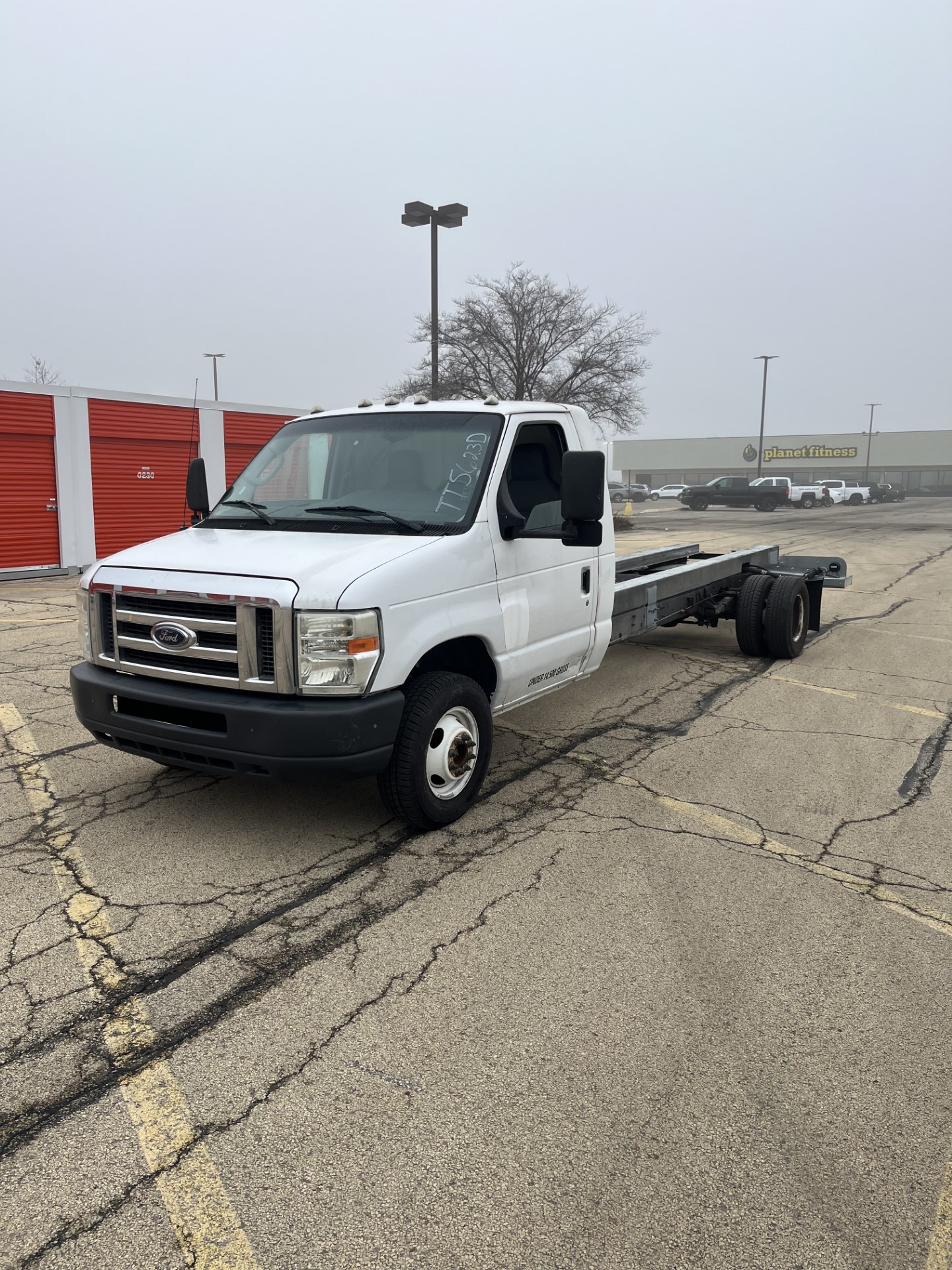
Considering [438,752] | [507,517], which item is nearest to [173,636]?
[438,752]

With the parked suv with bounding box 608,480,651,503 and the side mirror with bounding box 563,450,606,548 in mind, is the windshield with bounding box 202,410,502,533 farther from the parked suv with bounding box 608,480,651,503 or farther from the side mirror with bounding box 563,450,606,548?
the parked suv with bounding box 608,480,651,503

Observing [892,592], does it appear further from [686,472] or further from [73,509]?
[686,472]

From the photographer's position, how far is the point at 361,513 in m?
4.77

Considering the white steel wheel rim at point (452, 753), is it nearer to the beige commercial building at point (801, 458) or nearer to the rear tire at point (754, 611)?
the rear tire at point (754, 611)

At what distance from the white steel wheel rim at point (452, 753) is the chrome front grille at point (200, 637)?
86 cm

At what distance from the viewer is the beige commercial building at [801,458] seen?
300 ft

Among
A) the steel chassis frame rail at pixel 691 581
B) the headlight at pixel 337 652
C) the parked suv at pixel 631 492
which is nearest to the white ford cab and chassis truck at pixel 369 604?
→ the headlight at pixel 337 652

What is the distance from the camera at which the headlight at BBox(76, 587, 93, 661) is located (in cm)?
464

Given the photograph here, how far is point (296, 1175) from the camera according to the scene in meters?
2.40

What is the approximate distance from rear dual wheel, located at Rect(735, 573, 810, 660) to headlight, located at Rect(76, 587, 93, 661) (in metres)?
6.14

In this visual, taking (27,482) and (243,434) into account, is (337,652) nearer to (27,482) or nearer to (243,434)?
(27,482)

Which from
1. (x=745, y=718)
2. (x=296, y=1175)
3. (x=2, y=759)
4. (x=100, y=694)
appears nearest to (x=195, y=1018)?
(x=296, y=1175)

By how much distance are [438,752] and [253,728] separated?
3.17 ft

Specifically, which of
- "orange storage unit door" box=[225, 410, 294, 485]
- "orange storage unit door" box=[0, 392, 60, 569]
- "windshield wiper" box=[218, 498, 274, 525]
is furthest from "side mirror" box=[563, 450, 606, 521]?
"orange storage unit door" box=[225, 410, 294, 485]
